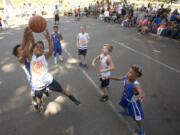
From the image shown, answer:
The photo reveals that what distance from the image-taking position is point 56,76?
6.08 metres

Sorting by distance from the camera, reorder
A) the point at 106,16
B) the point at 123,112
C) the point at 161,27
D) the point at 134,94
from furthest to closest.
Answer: the point at 106,16
the point at 161,27
the point at 123,112
the point at 134,94

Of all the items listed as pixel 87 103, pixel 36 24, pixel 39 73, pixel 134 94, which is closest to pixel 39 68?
pixel 39 73

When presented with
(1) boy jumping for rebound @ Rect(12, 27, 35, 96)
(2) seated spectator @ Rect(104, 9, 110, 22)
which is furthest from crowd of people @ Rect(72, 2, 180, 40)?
(1) boy jumping for rebound @ Rect(12, 27, 35, 96)

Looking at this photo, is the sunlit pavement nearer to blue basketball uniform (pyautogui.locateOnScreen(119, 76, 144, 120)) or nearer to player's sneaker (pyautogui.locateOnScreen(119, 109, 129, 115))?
player's sneaker (pyautogui.locateOnScreen(119, 109, 129, 115))

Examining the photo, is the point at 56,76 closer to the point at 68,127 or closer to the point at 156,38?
the point at 68,127

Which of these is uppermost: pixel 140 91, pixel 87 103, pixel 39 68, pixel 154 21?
pixel 154 21

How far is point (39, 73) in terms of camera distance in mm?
3432

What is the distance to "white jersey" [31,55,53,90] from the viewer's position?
3.39m

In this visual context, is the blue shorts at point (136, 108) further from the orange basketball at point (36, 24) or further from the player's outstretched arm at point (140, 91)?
the orange basketball at point (36, 24)

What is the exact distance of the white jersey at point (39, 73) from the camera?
11.1 feet

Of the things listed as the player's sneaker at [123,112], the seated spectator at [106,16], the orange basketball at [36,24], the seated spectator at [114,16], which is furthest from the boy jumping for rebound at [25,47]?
the seated spectator at [106,16]

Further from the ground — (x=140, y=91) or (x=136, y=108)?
(x=140, y=91)

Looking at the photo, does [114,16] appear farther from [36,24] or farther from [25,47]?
[25,47]

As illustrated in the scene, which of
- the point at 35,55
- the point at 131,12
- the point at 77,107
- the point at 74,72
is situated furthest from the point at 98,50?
the point at 131,12
